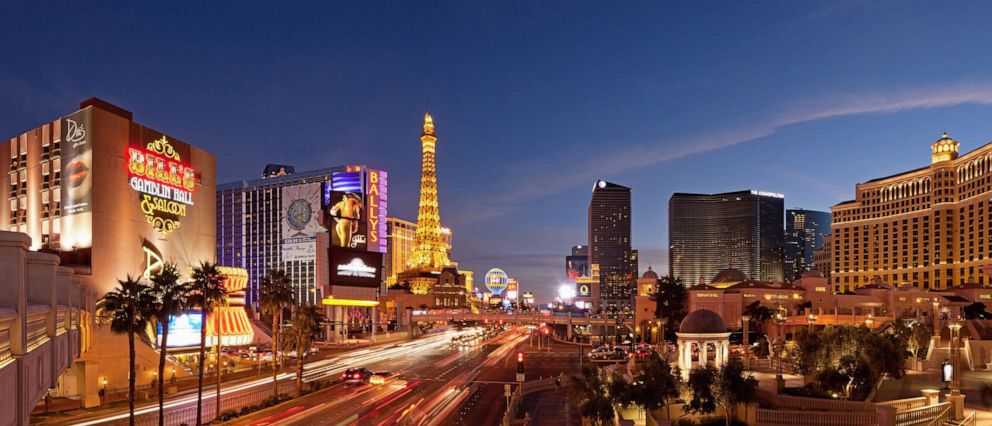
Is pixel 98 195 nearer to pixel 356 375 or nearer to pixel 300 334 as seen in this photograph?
pixel 300 334

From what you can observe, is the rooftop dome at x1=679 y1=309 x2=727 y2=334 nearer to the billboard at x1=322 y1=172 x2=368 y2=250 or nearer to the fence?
the fence

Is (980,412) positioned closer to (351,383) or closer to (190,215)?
(351,383)

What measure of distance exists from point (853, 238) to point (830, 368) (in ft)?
482

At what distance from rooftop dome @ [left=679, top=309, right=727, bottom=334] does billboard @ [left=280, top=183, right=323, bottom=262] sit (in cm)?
13588

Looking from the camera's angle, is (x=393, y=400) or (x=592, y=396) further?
(x=393, y=400)

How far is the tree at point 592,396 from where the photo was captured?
33.3 meters

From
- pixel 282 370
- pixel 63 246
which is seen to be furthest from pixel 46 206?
pixel 282 370

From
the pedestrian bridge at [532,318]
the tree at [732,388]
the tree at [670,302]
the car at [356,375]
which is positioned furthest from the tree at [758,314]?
the tree at [732,388]

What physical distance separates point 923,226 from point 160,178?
14287 cm

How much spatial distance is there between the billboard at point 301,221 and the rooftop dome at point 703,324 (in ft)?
446

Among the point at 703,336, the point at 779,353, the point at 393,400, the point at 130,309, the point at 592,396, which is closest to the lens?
the point at 592,396

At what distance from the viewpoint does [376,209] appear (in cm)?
15225

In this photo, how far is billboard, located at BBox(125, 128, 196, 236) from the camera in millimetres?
75125

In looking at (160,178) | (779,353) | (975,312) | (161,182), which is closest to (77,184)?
(160,178)
